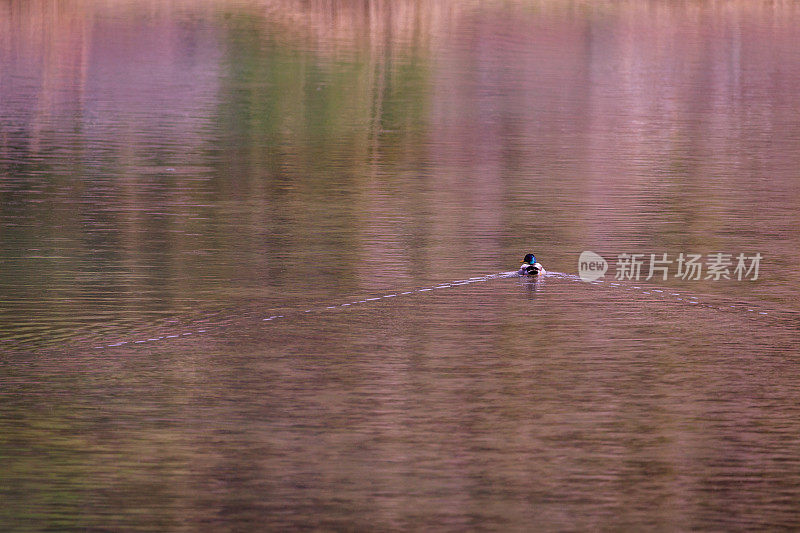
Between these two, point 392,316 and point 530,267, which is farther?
point 530,267

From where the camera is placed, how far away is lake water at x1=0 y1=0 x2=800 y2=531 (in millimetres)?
6379

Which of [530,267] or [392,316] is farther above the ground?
[530,267]

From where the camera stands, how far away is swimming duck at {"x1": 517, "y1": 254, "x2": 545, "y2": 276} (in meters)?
10.2

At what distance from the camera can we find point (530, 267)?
10234mm

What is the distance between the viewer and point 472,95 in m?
21.6

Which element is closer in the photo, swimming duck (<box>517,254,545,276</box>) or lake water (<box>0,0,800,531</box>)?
lake water (<box>0,0,800,531</box>)

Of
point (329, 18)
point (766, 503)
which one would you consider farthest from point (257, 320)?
point (329, 18)

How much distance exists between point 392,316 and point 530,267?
4.62 ft

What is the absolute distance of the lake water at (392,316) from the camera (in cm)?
638

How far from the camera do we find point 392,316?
9188mm

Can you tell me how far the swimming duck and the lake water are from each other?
3.3 inches

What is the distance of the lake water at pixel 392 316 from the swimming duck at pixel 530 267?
3.3 inches

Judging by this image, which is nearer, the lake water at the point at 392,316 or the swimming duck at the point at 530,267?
the lake water at the point at 392,316

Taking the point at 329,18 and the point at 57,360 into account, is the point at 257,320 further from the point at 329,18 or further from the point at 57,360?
the point at 329,18
